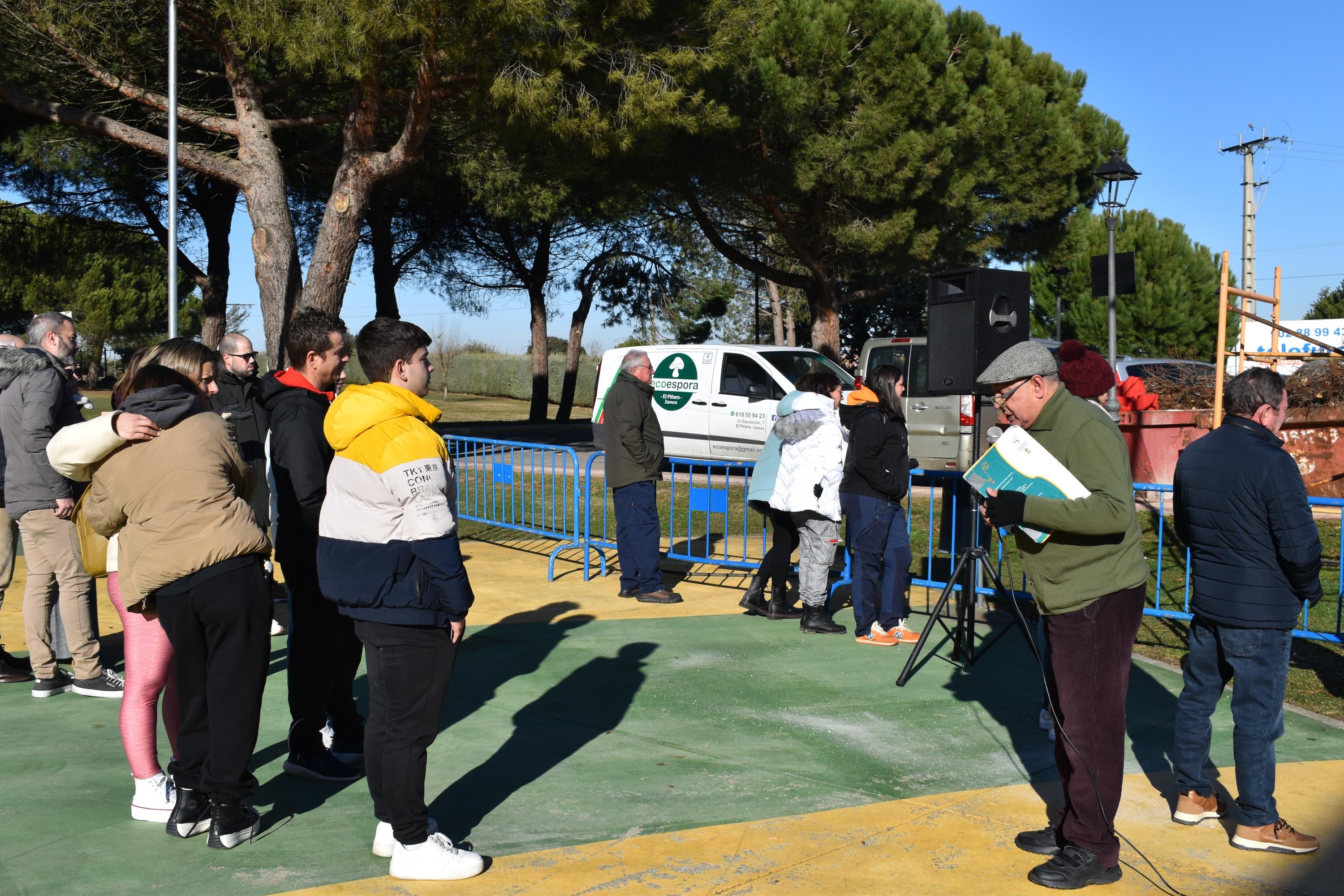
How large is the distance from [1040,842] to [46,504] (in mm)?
4589

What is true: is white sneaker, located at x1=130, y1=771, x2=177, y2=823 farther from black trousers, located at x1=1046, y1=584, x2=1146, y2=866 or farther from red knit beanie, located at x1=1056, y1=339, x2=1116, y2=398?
red knit beanie, located at x1=1056, y1=339, x2=1116, y2=398

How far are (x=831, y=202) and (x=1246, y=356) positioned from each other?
36.5 feet

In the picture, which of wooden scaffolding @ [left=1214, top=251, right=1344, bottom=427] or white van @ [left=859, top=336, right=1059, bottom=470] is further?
white van @ [left=859, top=336, right=1059, bottom=470]

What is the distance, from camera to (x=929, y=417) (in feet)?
44.9

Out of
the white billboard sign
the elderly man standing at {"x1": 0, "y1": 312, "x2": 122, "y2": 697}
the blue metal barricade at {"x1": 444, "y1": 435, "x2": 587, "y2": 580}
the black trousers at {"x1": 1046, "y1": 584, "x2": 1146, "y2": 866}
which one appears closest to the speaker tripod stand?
the black trousers at {"x1": 1046, "y1": 584, "x2": 1146, "y2": 866}

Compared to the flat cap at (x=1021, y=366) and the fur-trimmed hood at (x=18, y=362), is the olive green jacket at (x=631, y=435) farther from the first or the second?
the flat cap at (x=1021, y=366)

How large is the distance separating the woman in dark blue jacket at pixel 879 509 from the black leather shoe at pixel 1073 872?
3106 mm

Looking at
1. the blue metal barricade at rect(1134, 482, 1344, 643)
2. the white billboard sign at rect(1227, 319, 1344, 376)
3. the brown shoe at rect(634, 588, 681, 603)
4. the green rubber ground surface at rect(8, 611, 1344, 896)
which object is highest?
the white billboard sign at rect(1227, 319, 1344, 376)

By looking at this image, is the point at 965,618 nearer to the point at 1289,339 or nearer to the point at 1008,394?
the point at 1008,394

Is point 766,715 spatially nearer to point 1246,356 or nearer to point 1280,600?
point 1280,600

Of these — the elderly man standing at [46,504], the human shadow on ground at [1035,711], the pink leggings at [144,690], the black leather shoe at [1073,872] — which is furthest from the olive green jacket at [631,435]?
the black leather shoe at [1073,872]

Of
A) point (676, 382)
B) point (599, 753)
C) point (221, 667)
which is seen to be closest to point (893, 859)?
point (599, 753)

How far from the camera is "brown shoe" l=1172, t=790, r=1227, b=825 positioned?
401 centimetres

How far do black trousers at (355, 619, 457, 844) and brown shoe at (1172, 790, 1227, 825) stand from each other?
8.81 ft
